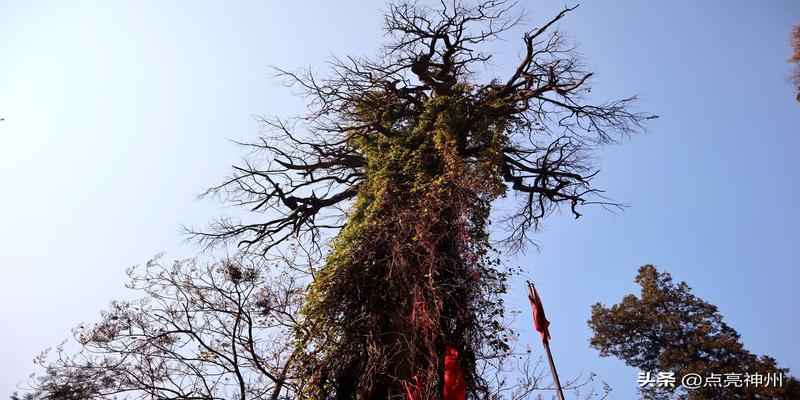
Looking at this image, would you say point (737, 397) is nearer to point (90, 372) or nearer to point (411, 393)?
point (411, 393)

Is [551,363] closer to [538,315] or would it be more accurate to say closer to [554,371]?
[554,371]

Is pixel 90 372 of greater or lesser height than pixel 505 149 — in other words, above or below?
below

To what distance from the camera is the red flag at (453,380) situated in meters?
4.14

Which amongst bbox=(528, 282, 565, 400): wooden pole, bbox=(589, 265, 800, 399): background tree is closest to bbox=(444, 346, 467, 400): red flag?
bbox=(528, 282, 565, 400): wooden pole

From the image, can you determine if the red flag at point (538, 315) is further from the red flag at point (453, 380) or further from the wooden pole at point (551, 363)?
the red flag at point (453, 380)

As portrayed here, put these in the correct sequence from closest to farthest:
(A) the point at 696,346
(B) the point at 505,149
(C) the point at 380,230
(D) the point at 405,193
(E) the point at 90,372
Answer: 1. (E) the point at 90,372
2. (C) the point at 380,230
3. (D) the point at 405,193
4. (B) the point at 505,149
5. (A) the point at 696,346

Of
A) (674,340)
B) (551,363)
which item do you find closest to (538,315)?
(551,363)

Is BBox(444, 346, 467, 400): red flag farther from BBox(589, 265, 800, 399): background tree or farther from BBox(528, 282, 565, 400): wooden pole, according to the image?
BBox(589, 265, 800, 399): background tree

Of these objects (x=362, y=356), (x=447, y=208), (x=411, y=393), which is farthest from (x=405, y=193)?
(x=411, y=393)

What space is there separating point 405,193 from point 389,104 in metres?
2.80

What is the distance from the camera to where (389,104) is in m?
8.45

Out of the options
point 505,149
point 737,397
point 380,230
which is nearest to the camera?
point 380,230

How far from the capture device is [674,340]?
1520 cm

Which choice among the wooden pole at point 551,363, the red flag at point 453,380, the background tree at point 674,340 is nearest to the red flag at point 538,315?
the wooden pole at point 551,363
